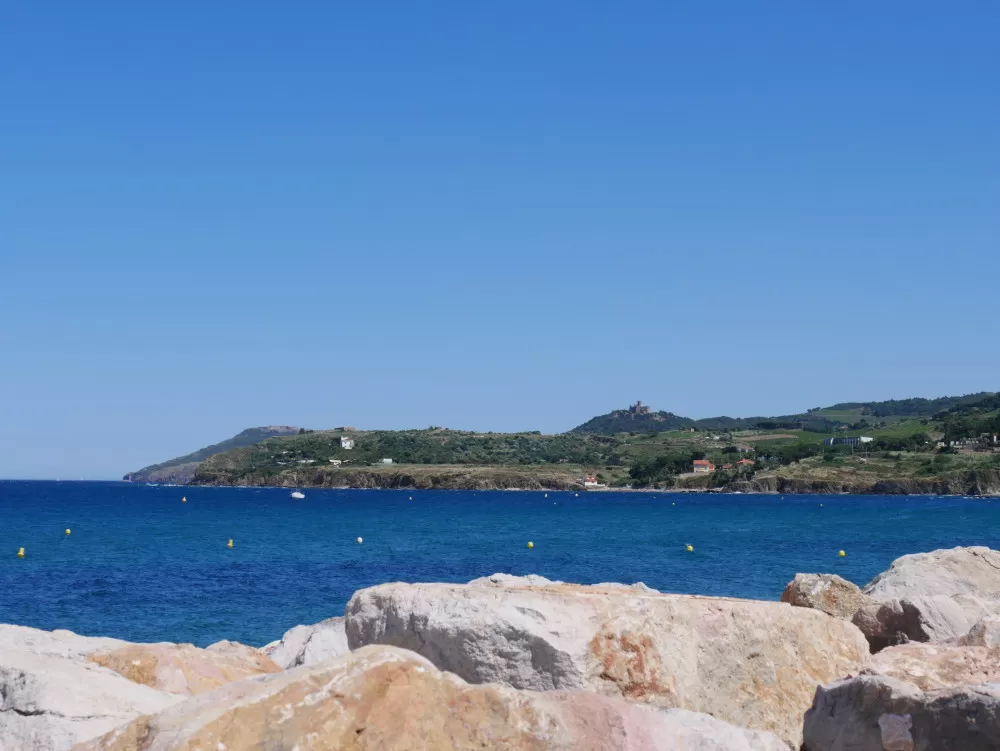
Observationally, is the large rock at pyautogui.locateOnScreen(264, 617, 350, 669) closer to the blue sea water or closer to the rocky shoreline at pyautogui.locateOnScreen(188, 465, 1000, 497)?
the blue sea water

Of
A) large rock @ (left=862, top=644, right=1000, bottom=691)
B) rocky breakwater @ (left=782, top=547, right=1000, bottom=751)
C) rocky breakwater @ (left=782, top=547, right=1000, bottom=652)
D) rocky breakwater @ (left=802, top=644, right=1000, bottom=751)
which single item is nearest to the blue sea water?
rocky breakwater @ (left=782, top=547, right=1000, bottom=652)

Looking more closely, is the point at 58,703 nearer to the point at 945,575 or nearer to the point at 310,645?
the point at 310,645

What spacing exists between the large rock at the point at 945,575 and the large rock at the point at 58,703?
1256cm

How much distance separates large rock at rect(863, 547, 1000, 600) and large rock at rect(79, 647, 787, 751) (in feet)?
37.0

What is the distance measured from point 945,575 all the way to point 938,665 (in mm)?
9882

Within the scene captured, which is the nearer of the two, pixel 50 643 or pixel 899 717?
pixel 899 717

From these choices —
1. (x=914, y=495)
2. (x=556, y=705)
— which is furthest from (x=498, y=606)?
(x=914, y=495)

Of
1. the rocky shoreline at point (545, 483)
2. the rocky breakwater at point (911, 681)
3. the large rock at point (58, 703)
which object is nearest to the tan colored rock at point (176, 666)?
the large rock at point (58, 703)

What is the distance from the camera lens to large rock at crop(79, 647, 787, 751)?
6957 millimetres

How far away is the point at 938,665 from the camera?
9.67 m

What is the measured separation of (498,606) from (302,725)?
9.80 ft

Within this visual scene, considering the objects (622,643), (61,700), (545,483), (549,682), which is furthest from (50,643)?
(545,483)

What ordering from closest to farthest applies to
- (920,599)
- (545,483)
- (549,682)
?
1. (549,682)
2. (920,599)
3. (545,483)

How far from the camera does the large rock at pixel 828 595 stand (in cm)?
1442
